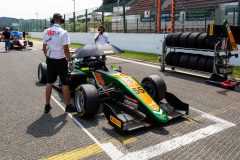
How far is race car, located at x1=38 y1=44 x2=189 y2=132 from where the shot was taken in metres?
4.52

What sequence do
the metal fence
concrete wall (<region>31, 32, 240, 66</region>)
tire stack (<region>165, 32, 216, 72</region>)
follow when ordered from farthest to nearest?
concrete wall (<region>31, 32, 240, 66</region>) → the metal fence → tire stack (<region>165, 32, 216, 72</region>)

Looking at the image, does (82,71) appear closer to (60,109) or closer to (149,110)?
(60,109)

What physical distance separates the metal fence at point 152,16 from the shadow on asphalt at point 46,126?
859 centimetres

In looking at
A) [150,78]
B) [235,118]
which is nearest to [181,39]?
[150,78]

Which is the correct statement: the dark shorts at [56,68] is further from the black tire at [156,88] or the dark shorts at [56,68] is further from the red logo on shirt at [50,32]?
the black tire at [156,88]

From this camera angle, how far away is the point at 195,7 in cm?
1484

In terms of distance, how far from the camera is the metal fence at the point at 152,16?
13.2 m

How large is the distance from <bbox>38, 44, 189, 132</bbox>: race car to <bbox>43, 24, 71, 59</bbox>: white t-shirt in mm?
643

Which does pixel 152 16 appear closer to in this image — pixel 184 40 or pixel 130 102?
pixel 184 40

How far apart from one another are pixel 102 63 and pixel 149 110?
2147 millimetres

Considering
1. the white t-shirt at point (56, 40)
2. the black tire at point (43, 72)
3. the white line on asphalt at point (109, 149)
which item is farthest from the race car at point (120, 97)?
the black tire at point (43, 72)

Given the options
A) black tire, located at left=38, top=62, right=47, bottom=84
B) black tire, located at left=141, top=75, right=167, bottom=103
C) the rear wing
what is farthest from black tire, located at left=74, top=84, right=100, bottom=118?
the rear wing

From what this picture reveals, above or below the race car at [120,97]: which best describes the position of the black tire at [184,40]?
above

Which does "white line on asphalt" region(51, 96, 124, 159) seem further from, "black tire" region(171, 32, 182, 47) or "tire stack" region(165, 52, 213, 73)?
"black tire" region(171, 32, 182, 47)
